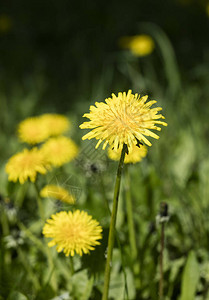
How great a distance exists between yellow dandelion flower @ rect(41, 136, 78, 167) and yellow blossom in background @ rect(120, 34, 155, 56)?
154cm

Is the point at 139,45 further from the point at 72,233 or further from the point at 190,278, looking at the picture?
the point at 72,233

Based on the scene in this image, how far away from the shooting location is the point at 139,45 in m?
2.81

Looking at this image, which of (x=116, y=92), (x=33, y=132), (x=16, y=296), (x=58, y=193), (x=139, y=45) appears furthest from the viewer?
(x=139, y=45)

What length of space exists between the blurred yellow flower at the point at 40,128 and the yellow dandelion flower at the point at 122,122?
2.20 ft

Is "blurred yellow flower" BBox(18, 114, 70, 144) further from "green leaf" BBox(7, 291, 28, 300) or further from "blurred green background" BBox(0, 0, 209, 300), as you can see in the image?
"green leaf" BBox(7, 291, 28, 300)

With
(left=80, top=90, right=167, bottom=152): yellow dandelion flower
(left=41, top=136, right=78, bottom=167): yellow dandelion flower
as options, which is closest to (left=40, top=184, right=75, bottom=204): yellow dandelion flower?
(left=41, top=136, right=78, bottom=167): yellow dandelion flower

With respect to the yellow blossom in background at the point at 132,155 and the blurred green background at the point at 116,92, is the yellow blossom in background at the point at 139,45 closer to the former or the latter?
the blurred green background at the point at 116,92

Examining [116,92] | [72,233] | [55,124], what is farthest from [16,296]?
[116,92]

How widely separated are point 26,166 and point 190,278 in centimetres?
54

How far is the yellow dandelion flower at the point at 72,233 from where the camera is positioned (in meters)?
0.83

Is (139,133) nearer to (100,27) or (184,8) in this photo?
(100,27)

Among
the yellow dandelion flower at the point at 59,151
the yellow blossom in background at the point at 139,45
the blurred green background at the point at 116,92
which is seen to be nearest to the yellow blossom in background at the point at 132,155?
the blurred green background at the point at 116,92

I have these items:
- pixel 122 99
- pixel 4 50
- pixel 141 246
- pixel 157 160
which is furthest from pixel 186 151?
pixel 4 50

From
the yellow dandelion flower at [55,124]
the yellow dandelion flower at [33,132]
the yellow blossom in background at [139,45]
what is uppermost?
the yellow blossom in background at [139,45]
